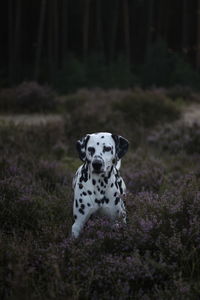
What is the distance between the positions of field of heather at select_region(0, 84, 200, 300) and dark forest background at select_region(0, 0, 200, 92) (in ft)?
42.1

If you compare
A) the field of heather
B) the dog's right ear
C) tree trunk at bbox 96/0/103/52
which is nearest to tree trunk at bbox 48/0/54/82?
tree trunk at bbox 96/0/103/52

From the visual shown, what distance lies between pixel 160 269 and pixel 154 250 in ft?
1.06

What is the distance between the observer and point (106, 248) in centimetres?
436

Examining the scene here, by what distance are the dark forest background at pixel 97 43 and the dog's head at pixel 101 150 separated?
1676 cm

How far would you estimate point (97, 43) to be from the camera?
90.9 feet

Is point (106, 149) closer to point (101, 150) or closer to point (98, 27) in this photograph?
point (101, 150)

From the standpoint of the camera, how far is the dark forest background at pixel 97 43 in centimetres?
2217

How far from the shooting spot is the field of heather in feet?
12.5

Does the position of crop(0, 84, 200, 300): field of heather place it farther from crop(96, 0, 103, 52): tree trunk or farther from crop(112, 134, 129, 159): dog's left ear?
crop(96, 0, 103, 52): tree trunk

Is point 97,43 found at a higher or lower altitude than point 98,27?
lower

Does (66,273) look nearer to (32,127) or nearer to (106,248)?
(106,248)

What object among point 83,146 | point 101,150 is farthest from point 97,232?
point 83,146

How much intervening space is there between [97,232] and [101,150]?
2.46ft

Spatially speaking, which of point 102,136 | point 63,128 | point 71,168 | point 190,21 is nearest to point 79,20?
point 190,21
